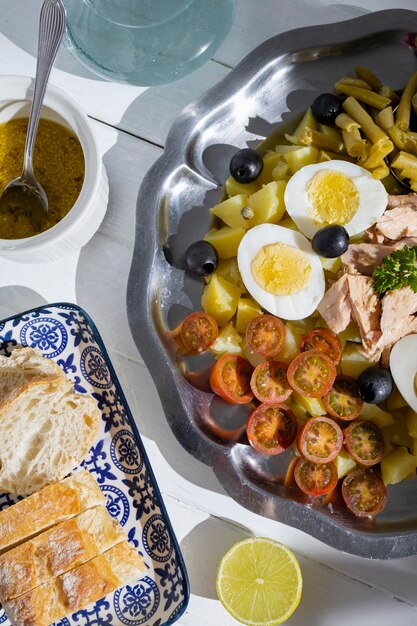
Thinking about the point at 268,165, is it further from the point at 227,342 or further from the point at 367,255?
the point at 227,342

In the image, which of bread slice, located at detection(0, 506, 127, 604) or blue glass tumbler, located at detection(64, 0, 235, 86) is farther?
blue glass tumbler, located at detection(64, 0, 235, 86)

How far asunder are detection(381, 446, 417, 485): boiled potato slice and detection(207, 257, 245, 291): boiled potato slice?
30.6 inches

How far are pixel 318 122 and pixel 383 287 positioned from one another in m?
0.66

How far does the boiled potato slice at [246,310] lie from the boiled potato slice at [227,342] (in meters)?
0.05

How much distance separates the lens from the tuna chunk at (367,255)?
2.55m

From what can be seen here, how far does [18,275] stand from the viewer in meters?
2.86

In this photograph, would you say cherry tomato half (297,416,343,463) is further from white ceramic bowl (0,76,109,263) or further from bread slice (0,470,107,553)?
white ceramic bowl (0,76,109,263)

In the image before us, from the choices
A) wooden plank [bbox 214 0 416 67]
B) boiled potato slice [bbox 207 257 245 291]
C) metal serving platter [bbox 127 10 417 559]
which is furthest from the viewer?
wooden plank [bbox 214 0 416 67]

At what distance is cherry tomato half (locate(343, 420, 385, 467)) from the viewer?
→ 2.58 meters

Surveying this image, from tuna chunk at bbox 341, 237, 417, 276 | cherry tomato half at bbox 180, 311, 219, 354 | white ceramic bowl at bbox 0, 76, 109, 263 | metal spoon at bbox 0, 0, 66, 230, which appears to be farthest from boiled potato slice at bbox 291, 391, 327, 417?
metal spoon at bbox 0, 0, 66, 230

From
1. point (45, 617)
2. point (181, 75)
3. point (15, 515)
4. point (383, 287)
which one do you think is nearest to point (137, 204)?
point (181, 75)

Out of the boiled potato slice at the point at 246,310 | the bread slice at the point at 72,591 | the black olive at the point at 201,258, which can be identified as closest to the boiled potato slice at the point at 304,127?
the black olive at the point at 201,258

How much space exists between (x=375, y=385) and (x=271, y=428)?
→ 383 mm

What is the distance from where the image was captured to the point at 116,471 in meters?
2.69
